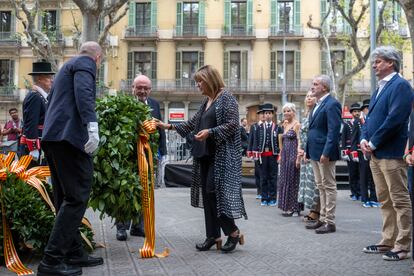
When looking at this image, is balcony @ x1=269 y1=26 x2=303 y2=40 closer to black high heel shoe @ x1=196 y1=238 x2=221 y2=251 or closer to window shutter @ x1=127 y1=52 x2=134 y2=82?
window shutter @ x1=127 y1=52 x2=134 y2=82

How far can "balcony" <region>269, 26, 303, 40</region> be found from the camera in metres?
41.2

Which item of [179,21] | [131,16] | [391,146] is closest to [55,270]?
[391,146]

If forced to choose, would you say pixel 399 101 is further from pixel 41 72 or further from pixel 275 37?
pixel 275 37

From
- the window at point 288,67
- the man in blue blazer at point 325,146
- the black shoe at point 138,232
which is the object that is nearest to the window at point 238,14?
the window at point 288,67

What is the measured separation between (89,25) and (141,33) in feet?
88.3

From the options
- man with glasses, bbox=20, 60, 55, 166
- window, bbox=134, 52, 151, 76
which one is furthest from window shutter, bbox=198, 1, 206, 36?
man with glasses, bbox=20, 60, 55, 166

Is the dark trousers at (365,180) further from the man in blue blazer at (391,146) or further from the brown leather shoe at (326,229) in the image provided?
the man in blue blazer at (391,146)

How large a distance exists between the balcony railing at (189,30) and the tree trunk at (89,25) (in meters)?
26.2

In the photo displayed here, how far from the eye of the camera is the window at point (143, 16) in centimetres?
4272

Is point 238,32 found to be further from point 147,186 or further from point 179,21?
point 147,186

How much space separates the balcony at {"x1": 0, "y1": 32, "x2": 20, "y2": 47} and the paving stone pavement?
122ft

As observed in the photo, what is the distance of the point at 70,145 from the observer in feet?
16.1

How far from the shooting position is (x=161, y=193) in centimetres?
1423

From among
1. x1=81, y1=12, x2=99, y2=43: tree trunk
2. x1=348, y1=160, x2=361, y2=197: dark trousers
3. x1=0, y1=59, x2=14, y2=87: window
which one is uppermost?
x1=0, y1=59, x2=14, y2=87: window
